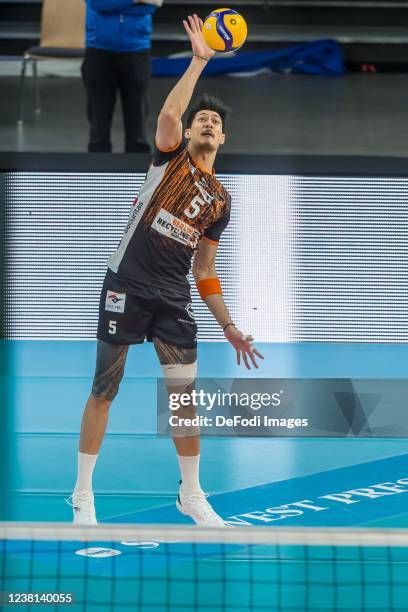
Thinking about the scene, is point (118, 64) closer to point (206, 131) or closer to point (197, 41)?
point (206, 131)

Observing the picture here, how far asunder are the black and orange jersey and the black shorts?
44 millimetres

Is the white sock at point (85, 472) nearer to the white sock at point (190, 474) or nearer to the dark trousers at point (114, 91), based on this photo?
the white sock at point (190, 474)

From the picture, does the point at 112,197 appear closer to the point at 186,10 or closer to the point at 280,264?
the point at 280,264

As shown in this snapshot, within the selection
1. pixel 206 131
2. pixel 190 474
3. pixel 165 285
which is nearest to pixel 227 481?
pixel 190 474

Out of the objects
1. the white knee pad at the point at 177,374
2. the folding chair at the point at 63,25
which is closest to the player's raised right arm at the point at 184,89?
the white knee pad at the point at 177,374

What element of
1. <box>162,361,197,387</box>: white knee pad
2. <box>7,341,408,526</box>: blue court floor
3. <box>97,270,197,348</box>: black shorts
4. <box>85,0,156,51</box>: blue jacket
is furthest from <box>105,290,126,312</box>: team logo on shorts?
<box>85,0,156,51</box>: blue jacket

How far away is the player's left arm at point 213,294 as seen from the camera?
5.32m

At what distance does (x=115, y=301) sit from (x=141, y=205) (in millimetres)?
441

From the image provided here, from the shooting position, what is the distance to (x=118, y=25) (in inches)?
327

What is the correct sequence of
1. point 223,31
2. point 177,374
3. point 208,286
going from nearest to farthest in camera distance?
point 223,31, point 177,374, point 208,286

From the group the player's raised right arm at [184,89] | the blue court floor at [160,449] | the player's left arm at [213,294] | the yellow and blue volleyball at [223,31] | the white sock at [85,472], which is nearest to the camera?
the player's raised right arm at [184,89]

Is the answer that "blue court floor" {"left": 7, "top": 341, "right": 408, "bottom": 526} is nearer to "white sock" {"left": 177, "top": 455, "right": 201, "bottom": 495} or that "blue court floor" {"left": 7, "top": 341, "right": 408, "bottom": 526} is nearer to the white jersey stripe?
"white sock" {"left": 177, "top": 455, "right": 201, "bottom": 495}

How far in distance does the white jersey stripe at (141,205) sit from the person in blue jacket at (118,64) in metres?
3.13

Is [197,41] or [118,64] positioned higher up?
[118,64]
